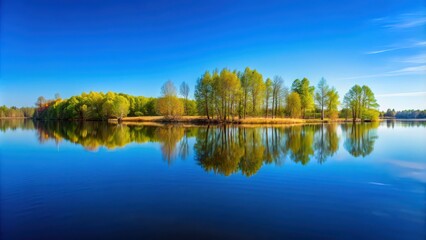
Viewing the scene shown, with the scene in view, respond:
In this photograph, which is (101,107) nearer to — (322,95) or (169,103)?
(169,103)

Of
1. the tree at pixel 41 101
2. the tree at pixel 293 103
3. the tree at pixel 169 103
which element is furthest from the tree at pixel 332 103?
the tree at pixel 41 101

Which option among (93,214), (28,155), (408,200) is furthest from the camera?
(28,155)

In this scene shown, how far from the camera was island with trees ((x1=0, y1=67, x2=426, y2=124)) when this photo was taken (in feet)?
194

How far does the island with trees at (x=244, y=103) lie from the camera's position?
59.2m

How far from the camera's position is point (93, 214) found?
7004 mm

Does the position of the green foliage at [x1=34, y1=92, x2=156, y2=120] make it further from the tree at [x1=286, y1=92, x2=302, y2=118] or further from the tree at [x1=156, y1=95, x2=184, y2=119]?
the tree at [x1=286, y1=92, x2=302, y2=118]

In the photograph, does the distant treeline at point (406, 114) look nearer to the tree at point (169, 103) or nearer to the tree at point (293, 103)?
the tree at point (293, 103)

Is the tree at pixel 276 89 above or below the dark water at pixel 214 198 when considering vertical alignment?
above

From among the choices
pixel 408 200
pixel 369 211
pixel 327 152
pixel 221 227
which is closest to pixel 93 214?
pixel 221 227

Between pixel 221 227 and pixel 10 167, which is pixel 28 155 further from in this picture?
pixel 221 227

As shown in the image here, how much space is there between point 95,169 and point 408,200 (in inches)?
502

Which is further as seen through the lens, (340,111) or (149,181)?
(340,111)

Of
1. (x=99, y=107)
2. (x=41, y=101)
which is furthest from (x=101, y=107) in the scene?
(x=41, y=101)

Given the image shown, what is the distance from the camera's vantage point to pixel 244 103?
201 ft
